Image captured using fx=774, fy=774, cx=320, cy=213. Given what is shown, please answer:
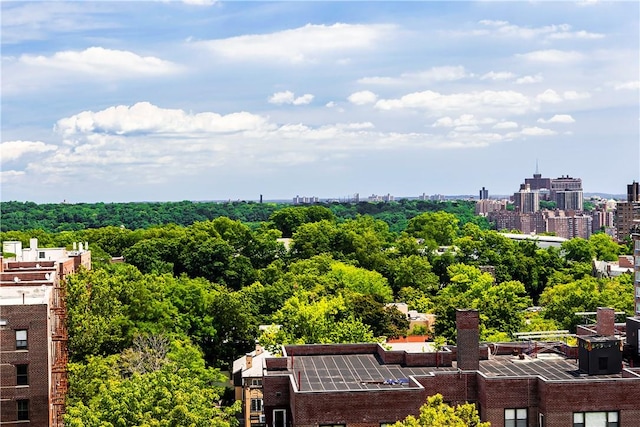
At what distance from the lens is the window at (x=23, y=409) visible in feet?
160

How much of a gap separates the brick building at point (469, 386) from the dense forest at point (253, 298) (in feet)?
17.6

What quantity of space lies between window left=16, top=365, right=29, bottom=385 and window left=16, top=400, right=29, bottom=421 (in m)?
1.20

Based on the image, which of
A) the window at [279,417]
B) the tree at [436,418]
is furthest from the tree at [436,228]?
the tree at [436,418]

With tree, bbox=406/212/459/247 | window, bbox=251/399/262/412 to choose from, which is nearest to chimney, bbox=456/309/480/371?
window, bbox=251/399/262/412

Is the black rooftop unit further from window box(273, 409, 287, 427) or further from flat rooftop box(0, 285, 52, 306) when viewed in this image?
flat rooftop box(0, 285, 52, 306)

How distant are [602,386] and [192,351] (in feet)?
127

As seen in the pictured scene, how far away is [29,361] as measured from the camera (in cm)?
4884

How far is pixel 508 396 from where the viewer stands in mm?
35062

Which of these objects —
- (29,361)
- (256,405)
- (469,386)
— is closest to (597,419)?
(469,386)

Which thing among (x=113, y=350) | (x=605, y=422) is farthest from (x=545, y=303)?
(x=605, y=422)

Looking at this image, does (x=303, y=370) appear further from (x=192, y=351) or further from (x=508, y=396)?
(x=192, y=351)

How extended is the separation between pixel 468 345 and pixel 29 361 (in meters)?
28.2

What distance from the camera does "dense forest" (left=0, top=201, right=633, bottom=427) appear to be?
169 feet

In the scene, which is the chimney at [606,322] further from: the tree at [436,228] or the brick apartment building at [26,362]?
the tree at [436,228]
